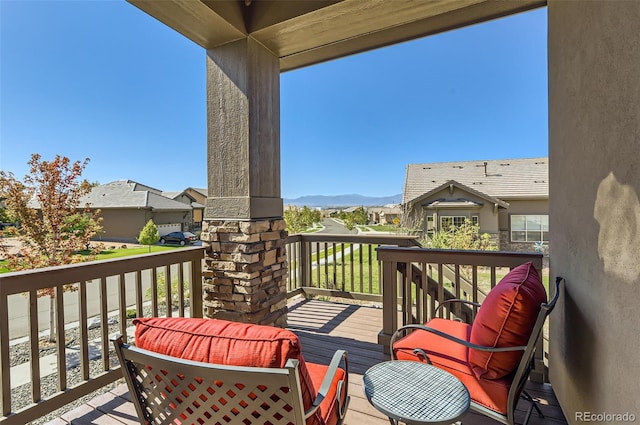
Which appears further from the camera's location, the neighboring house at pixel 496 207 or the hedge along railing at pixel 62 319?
the neighboring house at pixel 496 207

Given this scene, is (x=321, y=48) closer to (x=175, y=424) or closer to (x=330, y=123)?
(x=175, y=424)

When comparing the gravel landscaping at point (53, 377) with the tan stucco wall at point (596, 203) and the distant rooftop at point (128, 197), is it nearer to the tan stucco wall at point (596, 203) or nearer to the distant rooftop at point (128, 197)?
the tan stucco wall at point (596, 203)

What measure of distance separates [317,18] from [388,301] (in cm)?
290

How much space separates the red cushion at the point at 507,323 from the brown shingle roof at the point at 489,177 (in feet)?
35.6

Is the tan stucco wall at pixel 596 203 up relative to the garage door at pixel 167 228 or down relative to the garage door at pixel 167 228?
up

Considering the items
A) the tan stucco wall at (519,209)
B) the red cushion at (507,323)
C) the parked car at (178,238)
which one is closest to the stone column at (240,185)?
the red cushion at (507,323)

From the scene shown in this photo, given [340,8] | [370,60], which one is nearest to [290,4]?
[340,8]

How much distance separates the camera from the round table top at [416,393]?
1262 millimetres

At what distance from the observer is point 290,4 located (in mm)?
2785

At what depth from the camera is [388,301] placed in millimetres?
3033

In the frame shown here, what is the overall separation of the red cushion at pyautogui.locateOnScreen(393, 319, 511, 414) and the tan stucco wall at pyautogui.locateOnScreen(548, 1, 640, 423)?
446mm

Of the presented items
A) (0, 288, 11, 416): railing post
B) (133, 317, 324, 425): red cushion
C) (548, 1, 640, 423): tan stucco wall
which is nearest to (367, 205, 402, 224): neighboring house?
(548, 1, 640, 423): tan stucco wall

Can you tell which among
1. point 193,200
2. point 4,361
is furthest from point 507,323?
point 193,200

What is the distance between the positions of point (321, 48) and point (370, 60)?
253 inches
